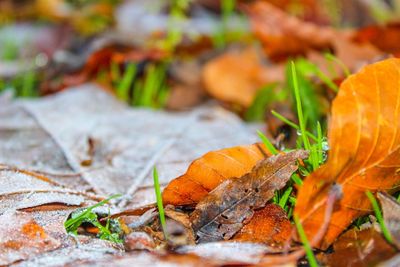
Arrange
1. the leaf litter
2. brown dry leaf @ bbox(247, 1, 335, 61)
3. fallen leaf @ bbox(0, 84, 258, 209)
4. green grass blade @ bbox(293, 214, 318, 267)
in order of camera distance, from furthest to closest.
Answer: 1. brown dry leaf @ bbox(247, 1, 335, 61)
2. fallen leaf @ bbox(0, 84, 258, 209)
3. the leaf litter
4. green grass blade @ bbox(293, 214, 318, 267)

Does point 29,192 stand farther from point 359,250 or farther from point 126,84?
point 126,84

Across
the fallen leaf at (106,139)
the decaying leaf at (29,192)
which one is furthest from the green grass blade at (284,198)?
the decaying leaf at (29,192)

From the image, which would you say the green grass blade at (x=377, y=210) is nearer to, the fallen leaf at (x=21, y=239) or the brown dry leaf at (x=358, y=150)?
the brown dry leaf at (x=358, y=150)

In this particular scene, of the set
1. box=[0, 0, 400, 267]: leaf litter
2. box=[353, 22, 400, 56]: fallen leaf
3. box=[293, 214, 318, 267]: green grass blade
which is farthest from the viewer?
box=[353, 22, 400, 56]: fallen leaf

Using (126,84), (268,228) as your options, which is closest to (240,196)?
(268,228)

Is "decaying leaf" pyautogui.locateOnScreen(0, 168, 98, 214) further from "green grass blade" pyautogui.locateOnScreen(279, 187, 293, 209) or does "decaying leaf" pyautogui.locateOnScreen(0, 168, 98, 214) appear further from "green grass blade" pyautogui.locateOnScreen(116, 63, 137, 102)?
"green grass blade" pyautogui.locateOnScreen(116, 63, 137, 102)

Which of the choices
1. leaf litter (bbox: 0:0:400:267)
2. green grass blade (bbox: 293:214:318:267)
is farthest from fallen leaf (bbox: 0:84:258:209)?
green grass blade (bbox: 293:214:318:267)
